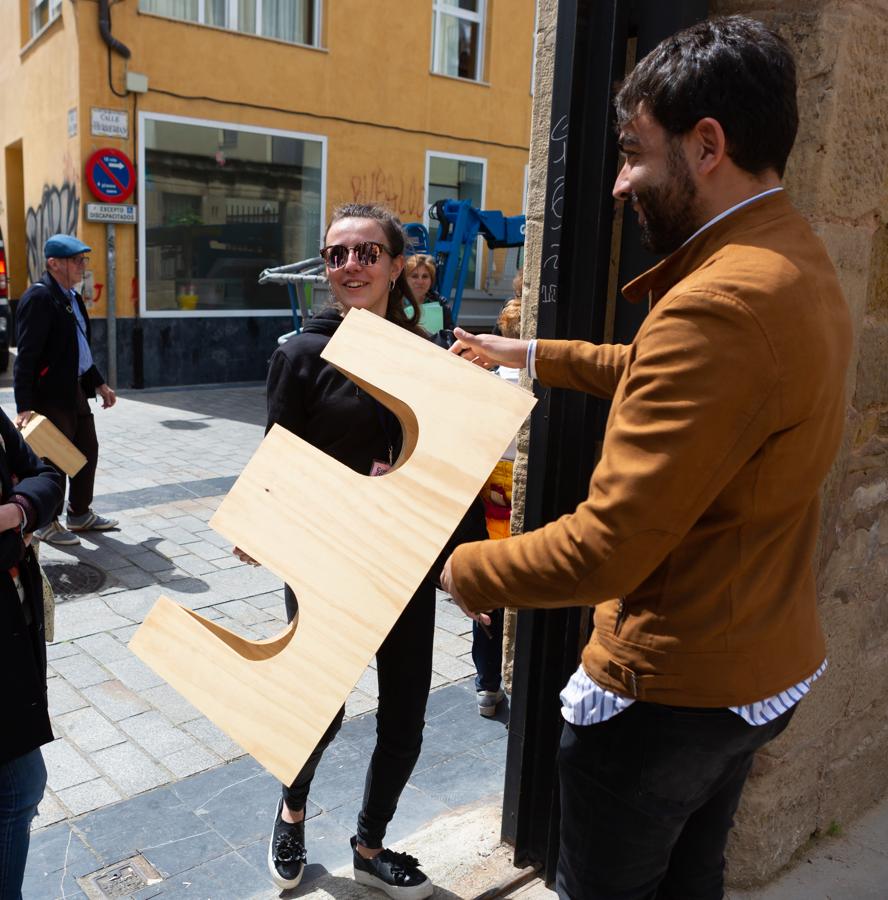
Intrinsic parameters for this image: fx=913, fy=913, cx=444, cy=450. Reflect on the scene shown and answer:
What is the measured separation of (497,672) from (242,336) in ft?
31.8

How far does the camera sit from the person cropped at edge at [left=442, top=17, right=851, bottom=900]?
1.39 m

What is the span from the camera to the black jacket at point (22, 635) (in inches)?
78.8

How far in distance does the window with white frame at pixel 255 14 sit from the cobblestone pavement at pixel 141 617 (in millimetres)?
6252

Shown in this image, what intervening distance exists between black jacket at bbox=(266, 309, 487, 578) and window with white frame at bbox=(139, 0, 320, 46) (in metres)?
10.9

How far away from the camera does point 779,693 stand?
1.62 m

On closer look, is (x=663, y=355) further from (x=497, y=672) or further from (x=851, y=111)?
(x=497, y=672)

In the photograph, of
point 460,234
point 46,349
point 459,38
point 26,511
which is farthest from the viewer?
point 459,38

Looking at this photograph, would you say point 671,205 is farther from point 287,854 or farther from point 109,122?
point 109,122

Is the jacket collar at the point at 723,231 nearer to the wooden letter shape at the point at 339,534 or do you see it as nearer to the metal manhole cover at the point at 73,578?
the wooden letter shape at the point at 339,534

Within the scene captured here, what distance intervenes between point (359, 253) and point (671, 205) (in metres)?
1.19

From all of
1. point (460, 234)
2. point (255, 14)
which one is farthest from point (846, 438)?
point (255, 14)

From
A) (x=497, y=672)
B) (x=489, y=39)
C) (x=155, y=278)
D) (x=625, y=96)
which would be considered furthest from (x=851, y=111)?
(x=489, y=39)

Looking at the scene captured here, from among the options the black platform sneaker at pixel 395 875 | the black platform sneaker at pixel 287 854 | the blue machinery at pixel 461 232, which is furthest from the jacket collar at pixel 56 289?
the blue machinery at pixel 461 232

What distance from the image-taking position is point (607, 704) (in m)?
1.64
